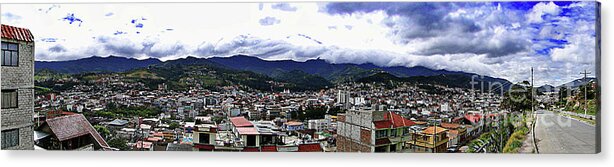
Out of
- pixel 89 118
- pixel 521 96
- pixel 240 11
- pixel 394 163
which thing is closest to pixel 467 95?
pixel 521 96

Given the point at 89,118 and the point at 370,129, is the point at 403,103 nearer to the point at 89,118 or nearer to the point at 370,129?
the point at 370,129

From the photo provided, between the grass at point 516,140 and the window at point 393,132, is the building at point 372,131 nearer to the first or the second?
the window at point 393,132

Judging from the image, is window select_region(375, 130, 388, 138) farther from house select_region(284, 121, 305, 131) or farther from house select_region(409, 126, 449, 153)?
house select_region(284, 121, 305, 131)

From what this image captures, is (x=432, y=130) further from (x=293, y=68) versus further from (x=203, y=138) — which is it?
(x=203, y=138)

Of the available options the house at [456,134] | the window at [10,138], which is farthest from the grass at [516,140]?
the window at [10,138]

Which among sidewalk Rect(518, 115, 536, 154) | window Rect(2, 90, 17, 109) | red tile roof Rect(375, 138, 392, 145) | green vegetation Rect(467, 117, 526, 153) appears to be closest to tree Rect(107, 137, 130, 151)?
window Rect(2, 90, 17, 109)
